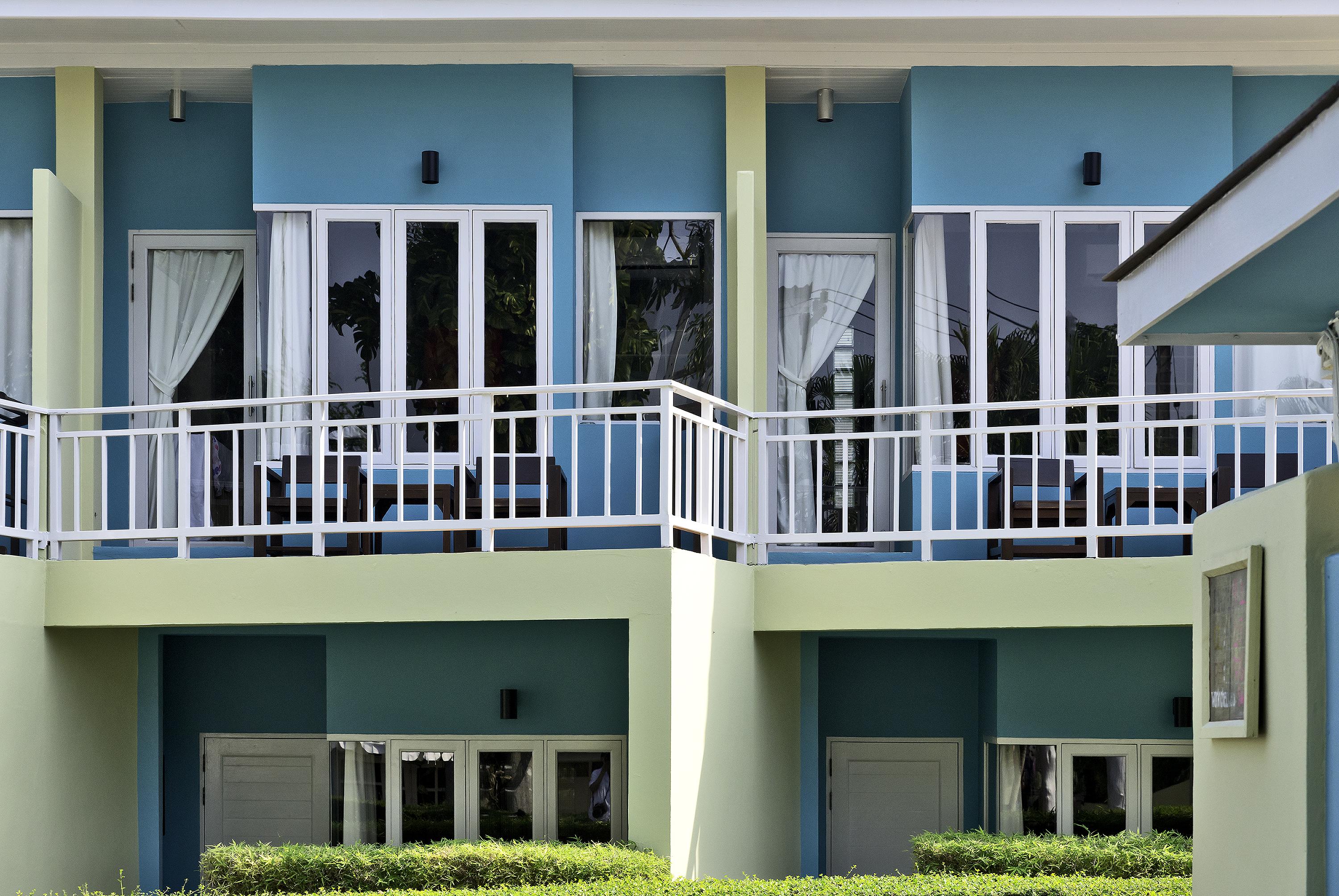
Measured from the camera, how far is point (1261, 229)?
13.0ft

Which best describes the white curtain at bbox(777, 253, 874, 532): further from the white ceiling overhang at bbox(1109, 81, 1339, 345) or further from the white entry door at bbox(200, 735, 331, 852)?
the white ceiling overhang at bbox(1109, 81, 1339, 345)

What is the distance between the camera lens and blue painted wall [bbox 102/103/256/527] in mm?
10578

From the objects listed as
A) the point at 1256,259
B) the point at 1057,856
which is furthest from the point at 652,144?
the point at 1256,259

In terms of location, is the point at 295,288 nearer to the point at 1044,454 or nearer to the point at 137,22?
the point at 137,22

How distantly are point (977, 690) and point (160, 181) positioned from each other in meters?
7.25

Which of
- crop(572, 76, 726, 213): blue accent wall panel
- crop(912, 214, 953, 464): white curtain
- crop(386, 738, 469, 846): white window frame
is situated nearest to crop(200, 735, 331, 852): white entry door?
crop(386, 738, 469, 846): white window frame

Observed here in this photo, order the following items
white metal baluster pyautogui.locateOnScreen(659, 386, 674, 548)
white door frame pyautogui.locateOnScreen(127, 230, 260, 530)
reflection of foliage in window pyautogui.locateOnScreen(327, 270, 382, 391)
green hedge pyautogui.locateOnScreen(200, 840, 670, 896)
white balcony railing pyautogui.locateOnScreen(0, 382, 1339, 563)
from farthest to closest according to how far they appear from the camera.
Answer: white door frame pyautogui.locateOnScreen(127, 230, 260, 530) < reflection of foliage in window pyautogui.locateOnScreen(327, 270, 382, 391) < white balcony railing pyautogui.locateOnScreen(0, 382, 1339, 563) < white metal baluster pyautogui.locateOnScreen(659, 386, 674, 548) < green hedge pyautogui.locateOnScreen(200, 840, 670, 896)

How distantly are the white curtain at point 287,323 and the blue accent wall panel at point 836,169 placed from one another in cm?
349

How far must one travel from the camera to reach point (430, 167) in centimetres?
992

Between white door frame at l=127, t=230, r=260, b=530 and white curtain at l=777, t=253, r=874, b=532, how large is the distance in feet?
13.1

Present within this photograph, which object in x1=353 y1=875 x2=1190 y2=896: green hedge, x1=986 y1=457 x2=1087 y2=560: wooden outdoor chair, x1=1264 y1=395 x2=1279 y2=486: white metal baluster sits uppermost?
x1=1264 y1=395 x2=1279 y2=486: white metal baluster

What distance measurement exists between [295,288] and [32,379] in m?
1.99

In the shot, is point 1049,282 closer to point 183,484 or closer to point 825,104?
point 825,104

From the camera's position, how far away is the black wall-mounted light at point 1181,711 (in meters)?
8.92
